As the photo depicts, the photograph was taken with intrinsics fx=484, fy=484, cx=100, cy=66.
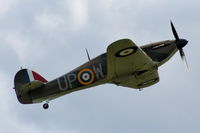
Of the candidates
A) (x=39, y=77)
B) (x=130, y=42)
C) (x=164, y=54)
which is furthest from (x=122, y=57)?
(x=39, y=77)

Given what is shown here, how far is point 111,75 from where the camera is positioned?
1947cm

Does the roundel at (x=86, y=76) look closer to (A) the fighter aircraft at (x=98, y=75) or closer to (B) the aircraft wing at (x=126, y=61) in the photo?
(A) the fighter aircraft at (x=98, y=75)

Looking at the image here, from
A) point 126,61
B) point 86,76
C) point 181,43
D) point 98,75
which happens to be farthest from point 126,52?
point 181,43

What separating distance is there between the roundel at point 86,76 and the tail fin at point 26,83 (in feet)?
5.25

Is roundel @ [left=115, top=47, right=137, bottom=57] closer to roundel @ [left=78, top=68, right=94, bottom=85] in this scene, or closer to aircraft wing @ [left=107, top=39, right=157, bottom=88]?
aircraft wing @ [left=107, top=39, right=157, bottom=88]

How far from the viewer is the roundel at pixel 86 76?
64.6 ft

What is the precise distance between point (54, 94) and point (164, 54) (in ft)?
15.8

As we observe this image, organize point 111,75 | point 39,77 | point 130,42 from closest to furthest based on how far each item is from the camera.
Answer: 1. point 130,42
2. point 111,75
3. point 39,77

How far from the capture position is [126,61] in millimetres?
18844

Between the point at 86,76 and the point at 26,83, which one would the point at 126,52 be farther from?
the point at 26,83

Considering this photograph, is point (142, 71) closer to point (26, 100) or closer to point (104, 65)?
point (104, 65)

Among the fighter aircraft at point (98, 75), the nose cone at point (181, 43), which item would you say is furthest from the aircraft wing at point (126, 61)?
the nose cone at point (181, 43)

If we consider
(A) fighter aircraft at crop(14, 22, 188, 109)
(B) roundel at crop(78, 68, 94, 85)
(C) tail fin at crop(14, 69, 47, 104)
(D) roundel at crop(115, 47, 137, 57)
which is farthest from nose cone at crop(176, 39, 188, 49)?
(C) tail fin at crop(14, 69, 47, 104)

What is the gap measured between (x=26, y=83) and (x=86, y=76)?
2577mm
